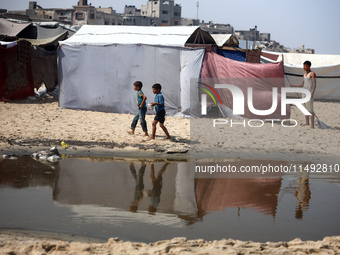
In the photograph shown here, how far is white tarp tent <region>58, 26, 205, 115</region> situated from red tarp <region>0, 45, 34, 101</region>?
1.73 metres

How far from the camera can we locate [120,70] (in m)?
13.2

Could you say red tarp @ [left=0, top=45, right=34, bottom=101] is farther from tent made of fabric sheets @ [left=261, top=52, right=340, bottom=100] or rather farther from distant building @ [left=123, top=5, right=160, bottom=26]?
distant building @ [left=123, top=5, right=160, bottom=26]

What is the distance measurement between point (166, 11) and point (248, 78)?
67.7 meters

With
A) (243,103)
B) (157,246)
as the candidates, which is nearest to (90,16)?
(243,103)

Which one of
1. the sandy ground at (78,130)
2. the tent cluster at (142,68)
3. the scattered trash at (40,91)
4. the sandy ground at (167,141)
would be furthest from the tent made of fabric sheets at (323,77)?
the scattered trash at (40,91)

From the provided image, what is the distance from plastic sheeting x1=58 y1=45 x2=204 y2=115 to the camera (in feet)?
41.5

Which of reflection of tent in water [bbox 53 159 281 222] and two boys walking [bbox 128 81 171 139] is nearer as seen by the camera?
reflection of tent in water [bbox 53 159 281 222]

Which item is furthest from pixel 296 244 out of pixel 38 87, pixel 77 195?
pixel 38 87

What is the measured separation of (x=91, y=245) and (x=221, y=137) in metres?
6.31

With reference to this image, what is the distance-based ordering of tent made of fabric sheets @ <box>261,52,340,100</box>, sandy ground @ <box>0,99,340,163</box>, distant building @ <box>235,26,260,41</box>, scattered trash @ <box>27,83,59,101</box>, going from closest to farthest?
sandy ground @ <box>0,99,340,163</box> < scattered trash @ <box>27,83,59,101</box> < tent made of fabric sheets @ <box>261,52,340,100</box> < distant building @ <box>235,26,260,41</box>

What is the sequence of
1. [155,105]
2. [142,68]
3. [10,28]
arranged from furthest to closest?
[10,28]
[142,68]
[155,105]

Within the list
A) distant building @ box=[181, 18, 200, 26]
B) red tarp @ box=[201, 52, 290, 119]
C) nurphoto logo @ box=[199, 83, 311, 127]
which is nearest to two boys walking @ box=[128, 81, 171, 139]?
nurphoto logo @ box=[199, 83, 311, 127]

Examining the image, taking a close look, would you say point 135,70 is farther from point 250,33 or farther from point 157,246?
point 250,33

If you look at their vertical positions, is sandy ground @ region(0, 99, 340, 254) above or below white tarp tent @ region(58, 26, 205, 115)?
below
